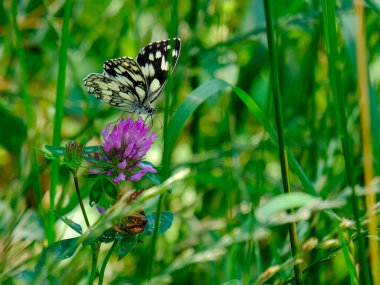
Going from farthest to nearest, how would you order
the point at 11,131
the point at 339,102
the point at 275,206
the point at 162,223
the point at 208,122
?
the point at 208,122, the point at 11,131, the point at 162,223, the point at 339,102, the point at 275,206

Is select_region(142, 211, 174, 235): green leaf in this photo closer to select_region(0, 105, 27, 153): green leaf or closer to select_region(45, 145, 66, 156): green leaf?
select_region(45, 145, 66, 156): green leaf

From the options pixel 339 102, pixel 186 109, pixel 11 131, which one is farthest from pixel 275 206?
pixel 11 131

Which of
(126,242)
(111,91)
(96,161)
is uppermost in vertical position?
(111,91)

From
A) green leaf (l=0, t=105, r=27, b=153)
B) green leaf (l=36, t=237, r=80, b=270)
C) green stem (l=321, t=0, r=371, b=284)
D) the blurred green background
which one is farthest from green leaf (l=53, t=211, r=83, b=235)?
green leaf (l=0, t=105, r=27, b=153)

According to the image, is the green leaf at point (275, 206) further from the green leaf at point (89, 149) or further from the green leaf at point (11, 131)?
the green leaf at point (11, 131)

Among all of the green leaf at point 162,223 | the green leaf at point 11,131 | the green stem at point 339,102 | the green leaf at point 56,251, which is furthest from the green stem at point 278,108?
the green leaf at point 11,131

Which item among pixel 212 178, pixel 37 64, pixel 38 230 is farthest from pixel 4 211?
pixel 37 64

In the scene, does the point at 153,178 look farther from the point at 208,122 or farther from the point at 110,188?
the point at 208,122
